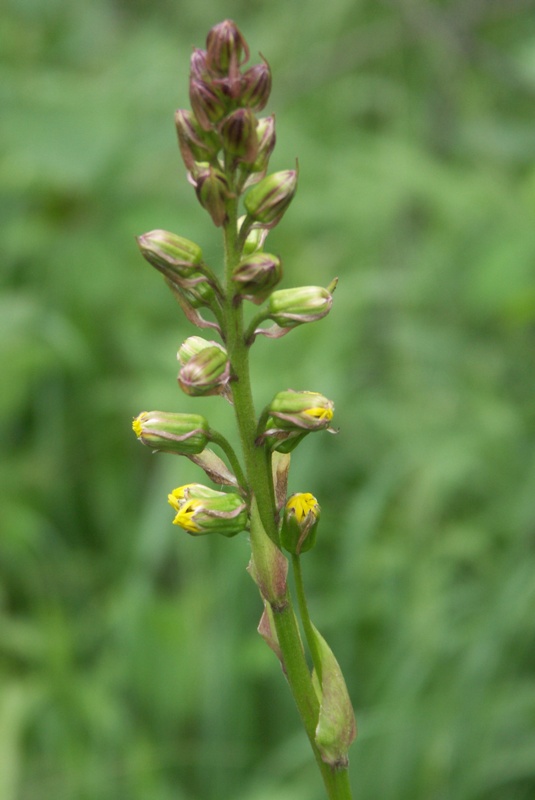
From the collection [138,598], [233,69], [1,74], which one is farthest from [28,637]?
[233,69]

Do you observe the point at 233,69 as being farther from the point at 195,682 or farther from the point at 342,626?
the point at 195,682

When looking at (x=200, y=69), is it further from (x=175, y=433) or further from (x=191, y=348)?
(x=175, y=433)

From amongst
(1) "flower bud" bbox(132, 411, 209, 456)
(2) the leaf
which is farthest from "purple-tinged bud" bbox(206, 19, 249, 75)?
(2) the leaf

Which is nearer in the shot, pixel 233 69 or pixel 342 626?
pixel 233 69

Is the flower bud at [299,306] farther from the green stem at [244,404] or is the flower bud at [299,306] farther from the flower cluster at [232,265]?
the green stem at [244,404]

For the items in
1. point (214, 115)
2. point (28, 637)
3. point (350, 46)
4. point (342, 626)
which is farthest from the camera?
point (350, 46)

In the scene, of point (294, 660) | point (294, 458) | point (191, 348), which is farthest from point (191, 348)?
point (294, 458)

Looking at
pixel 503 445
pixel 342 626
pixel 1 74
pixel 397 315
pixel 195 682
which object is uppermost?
pixel 1 74
